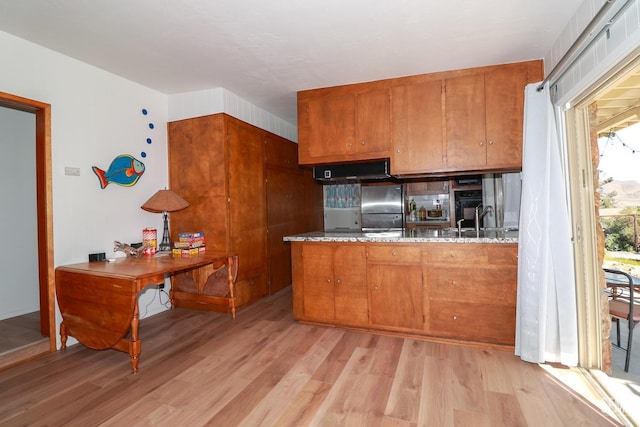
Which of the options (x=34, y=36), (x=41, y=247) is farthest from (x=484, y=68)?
(x=41, y=247)

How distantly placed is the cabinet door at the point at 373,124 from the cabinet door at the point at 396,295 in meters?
1.14

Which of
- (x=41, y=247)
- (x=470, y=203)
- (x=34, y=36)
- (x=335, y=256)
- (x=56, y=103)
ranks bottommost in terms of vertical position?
(x=335, y=256)

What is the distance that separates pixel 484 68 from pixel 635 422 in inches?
105

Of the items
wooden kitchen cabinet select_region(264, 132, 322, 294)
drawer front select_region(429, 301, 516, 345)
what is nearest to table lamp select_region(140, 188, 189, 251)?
wooden kitchen cabinet select_region(264, 132, 322, 294)

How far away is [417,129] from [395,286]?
1494 mm

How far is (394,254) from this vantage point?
104 inches

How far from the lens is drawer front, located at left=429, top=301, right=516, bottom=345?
7.80 feet

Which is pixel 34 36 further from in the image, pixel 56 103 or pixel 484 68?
pixel 484 68

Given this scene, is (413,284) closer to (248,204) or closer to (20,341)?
(248,204)

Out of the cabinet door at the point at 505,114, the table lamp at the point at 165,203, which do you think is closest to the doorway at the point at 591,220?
the cabinet door at the point at 505,114

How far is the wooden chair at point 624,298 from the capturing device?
198 centimetres

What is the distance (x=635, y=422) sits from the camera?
154 centimetres

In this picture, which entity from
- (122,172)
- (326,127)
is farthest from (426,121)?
(122,172)

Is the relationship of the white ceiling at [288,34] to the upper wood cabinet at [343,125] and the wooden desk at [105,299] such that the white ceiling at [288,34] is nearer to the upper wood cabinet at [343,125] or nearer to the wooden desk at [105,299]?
the upper wood cabinet at [343,125]
